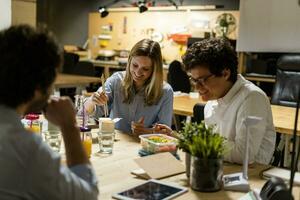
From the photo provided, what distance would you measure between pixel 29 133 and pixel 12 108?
0.08 meters

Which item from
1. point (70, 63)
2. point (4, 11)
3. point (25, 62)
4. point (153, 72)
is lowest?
point (70, 63)

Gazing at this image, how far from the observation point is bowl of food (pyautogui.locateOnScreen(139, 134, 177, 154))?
183 centimetres

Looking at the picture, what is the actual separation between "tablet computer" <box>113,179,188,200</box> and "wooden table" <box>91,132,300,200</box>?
0.03 metres

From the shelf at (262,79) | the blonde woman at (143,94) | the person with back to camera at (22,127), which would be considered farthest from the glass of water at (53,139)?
the shelf at (262,79)

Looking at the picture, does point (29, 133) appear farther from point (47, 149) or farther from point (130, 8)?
point (130, 8)

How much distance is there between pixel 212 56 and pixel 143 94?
0.89 meters

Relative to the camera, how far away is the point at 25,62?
38.0 inches

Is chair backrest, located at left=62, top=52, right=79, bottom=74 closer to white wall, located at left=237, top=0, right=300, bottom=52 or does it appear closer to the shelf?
white wall, located at left=237, top=0, right=300, bottom=52

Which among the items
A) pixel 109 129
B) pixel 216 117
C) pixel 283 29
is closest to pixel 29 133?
pixel 109 129

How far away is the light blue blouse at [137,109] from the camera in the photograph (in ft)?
8.66

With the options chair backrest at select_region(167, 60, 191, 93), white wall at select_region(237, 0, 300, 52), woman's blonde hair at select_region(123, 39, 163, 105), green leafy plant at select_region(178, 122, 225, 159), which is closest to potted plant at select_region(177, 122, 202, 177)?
green leafy plant at select_region(178, 122, 225, 159)

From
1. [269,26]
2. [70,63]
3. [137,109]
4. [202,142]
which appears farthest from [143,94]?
[70,63]

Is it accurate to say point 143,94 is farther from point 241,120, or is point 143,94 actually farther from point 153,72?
point 241,120

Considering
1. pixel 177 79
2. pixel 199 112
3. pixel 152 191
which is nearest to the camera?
pixel 152 191
